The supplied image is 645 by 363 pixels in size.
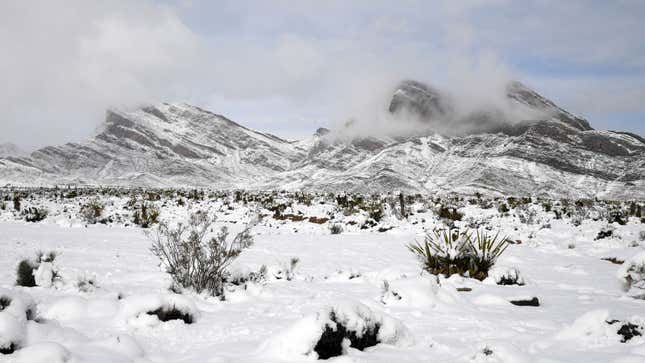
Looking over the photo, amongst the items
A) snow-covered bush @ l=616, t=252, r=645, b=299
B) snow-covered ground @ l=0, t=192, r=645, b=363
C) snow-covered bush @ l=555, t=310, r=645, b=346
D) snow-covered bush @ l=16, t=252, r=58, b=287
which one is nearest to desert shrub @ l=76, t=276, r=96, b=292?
snow-covered ground @ l=0, t=192, r=645, b=363

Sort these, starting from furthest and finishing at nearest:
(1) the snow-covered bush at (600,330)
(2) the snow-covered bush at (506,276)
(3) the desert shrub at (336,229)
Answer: (3) the desert shrub at (336,229) → (2) the snow-covered bush at (506,276) → (1) the snow-covered bush at (600,330)

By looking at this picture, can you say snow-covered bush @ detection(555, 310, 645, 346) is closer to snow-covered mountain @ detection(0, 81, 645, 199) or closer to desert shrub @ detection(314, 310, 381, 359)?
desert shrub @ detection(314, 310, 381, 359)

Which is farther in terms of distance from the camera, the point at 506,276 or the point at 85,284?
the point at 506,276

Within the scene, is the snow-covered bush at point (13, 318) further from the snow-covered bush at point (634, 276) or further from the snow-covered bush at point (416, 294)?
the snow-covered bush at point (634, 276)

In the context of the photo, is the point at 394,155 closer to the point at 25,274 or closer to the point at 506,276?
the point at 506,276

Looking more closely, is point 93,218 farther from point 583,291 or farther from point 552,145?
point 552,145

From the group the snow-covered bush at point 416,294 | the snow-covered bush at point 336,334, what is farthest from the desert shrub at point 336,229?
the snow-covered bush at point 336,334

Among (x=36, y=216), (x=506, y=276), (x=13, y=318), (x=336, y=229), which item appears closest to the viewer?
(x=13, y=318)

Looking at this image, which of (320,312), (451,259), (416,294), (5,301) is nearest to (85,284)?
(5,301)
